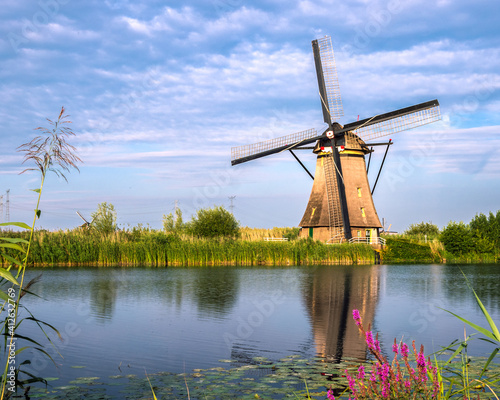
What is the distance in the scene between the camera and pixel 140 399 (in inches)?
185

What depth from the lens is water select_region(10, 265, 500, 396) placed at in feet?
22.6

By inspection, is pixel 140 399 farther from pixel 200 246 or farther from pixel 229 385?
pixel 200 246

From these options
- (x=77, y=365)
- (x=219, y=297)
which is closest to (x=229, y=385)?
(x=77, y=365)

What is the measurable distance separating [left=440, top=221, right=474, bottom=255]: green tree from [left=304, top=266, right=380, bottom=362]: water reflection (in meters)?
13.1

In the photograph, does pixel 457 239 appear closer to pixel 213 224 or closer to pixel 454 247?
pixel 454 247

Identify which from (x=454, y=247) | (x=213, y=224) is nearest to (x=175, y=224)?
(x=213, y=224)

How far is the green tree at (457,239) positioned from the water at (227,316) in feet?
41.4

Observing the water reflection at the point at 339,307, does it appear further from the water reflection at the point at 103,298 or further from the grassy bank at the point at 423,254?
the grassy bank at the point at 423,254

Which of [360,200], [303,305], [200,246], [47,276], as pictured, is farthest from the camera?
[360,200]

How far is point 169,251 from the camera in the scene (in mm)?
25109

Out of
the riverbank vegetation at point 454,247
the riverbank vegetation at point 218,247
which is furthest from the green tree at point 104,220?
the riverbank vegetation at point 454,247

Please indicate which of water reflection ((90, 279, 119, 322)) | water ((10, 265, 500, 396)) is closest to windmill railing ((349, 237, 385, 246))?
water ((10, 265, 500, 396))

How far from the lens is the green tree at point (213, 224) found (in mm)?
30198

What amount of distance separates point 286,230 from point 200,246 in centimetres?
1388
